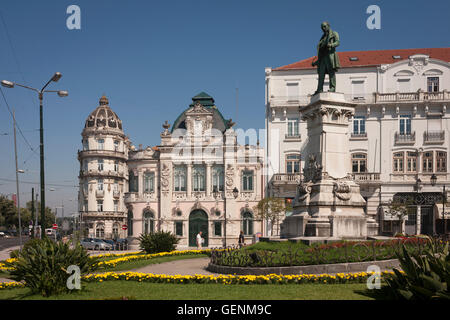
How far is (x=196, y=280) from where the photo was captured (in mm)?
13656

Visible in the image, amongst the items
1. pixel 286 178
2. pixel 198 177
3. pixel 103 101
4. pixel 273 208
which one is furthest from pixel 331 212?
pixel 103 101

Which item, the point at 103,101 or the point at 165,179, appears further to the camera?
the point at 103,101

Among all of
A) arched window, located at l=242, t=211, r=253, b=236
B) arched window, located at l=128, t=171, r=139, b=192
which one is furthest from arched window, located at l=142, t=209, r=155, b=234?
arched window, located at l=242, t=211, r=253, b=236

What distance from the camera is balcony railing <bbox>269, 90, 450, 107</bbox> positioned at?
142 feet

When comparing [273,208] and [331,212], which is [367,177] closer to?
[273,208]

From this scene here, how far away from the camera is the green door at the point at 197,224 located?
50.4 meters

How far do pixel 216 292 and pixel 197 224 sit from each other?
1539 inches

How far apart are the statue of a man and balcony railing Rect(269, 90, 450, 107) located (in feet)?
72.7

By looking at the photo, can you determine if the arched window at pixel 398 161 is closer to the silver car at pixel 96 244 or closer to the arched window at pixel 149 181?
the arched window at pixel 149 181

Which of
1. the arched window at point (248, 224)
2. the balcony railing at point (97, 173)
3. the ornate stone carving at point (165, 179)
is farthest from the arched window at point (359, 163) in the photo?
the balcony railing at point (97, 173)

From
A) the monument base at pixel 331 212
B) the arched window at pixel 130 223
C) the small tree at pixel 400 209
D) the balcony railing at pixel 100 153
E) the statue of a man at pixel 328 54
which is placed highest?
the statue of a man at pixel 328 54

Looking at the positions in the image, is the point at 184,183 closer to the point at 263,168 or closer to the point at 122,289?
the point at 263,168

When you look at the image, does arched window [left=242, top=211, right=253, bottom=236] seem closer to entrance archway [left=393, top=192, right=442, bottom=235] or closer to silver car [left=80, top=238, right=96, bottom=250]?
entrance archway [left=393, top=192, right=442, bottom=235]

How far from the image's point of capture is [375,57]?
1882 inches
